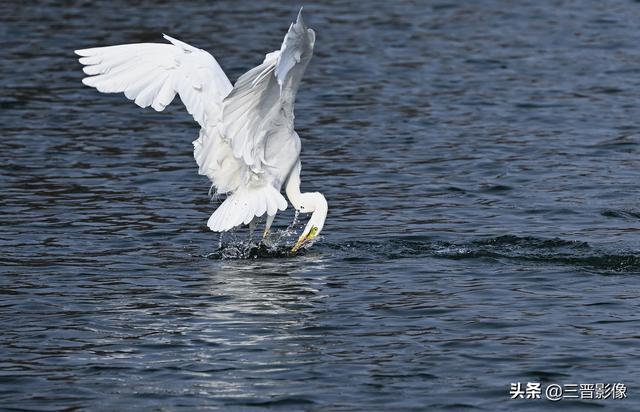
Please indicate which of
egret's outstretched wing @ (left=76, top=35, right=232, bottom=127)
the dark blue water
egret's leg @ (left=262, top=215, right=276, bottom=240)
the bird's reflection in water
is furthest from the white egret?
the dark blue water

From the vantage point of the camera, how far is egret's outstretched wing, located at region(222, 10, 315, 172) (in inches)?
382

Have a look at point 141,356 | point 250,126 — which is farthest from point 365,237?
point 141,356

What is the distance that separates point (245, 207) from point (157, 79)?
4.26 ft

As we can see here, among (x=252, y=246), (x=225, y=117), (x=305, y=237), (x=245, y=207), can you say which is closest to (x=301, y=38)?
(x=225, y=117)

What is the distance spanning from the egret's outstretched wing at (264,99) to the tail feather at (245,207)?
223 millimetres

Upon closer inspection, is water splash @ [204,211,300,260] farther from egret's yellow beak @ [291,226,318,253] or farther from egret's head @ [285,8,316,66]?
egret's head @ [285,8,316,66]

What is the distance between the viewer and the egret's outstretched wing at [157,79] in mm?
11148

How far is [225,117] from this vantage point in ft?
35.6

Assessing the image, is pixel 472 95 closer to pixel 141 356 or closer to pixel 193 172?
pixel 193 172

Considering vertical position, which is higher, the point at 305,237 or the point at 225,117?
the point at 225,117

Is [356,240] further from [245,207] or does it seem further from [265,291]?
[265,291]

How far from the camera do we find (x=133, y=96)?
Answer: 11227mm

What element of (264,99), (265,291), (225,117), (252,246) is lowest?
(252,246)

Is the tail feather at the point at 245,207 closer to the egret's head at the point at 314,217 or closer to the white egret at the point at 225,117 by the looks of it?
the white egret at the point at 225,117
